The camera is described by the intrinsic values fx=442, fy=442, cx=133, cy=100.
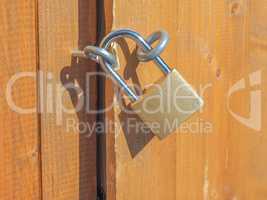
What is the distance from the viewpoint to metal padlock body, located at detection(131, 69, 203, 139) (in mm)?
609

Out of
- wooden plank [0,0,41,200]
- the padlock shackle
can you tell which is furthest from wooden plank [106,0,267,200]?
wooden plank [0,0,41,200]

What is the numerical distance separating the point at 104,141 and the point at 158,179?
0.10 metres

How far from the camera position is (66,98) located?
648mm

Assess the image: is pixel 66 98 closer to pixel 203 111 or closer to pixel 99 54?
pixel 99 54

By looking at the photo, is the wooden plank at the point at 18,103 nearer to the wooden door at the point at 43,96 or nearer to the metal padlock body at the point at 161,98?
the wooden door at the point at 43,96

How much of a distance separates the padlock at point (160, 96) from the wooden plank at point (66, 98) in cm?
7

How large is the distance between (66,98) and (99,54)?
0.34ft

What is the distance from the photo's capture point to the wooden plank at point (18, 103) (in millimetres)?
602

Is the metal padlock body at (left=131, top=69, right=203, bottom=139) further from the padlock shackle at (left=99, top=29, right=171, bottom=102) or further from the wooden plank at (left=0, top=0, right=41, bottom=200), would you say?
the wooden plank at (left=0, top=0, right=41, bottom=200)

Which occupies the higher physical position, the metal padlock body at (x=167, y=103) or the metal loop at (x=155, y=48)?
the metal loop at (x=155, y=48)

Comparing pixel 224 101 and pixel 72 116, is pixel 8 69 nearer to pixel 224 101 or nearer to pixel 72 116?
pixel 72 116

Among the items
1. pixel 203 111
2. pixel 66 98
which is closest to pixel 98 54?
pixel 66 98

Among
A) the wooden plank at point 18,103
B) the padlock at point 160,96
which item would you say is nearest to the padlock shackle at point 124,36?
the padlock at point 160,96

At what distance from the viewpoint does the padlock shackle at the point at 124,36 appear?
1.94ft
